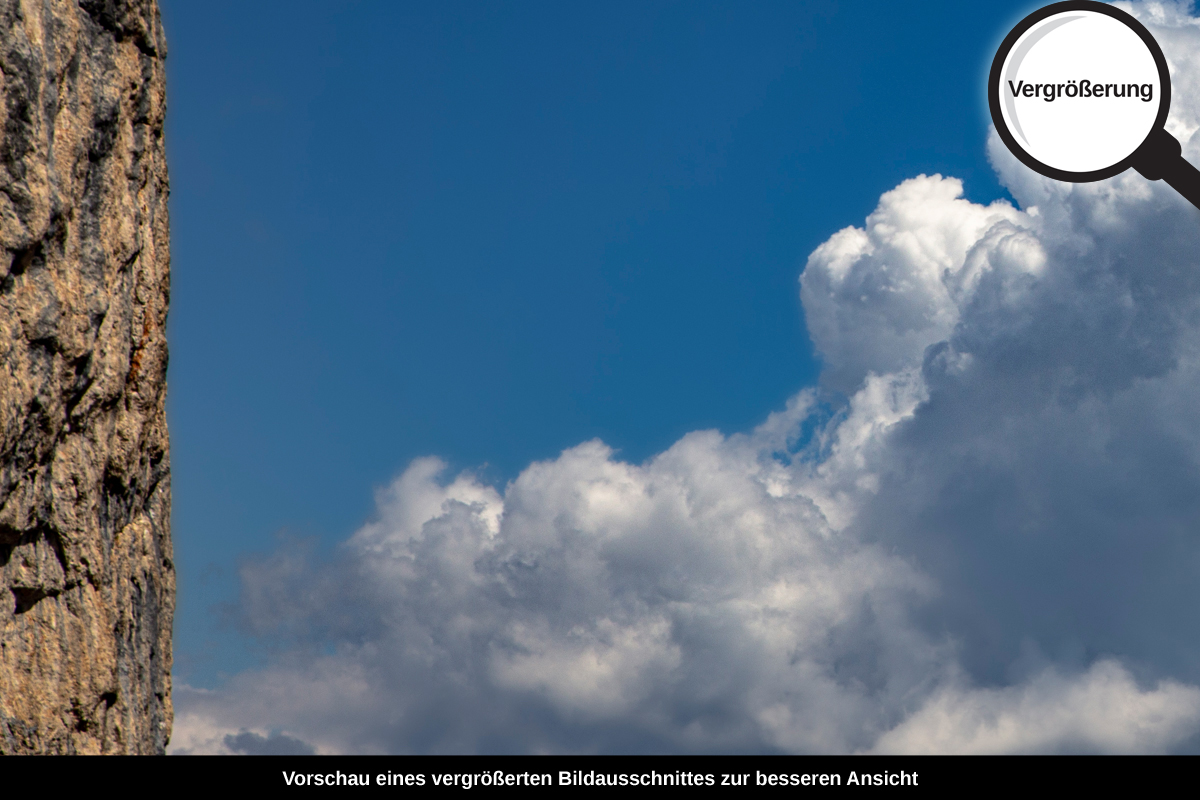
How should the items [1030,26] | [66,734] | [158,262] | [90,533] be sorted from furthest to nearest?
1. [158,262]
2. [90,533]
3. [66,734]
4. [1030,26]

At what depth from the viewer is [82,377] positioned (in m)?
17.2

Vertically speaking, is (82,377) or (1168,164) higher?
(82,377)

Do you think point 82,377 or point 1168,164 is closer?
point 1168,164

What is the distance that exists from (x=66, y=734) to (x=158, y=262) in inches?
414

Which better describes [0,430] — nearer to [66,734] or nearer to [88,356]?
[88,356]

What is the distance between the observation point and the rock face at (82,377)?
15.1m

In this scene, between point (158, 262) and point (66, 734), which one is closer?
point (66, 734)

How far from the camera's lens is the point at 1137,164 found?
19.2 feet

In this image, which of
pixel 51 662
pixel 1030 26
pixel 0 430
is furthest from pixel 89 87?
pixel 1030 26

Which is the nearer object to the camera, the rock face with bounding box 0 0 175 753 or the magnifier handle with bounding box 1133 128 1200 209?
the magnifier handle with bounding box 1133 128 1200 209

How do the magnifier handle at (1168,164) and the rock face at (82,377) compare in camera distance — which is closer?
the magnifier handle at (1168,164)

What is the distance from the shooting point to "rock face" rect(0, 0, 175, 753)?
49.6 ft

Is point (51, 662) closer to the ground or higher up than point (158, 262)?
closer to the ground
